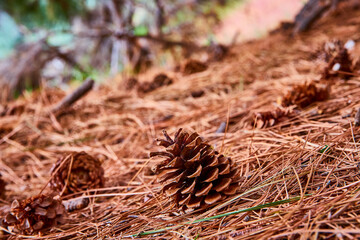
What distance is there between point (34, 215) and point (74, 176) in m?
0.19

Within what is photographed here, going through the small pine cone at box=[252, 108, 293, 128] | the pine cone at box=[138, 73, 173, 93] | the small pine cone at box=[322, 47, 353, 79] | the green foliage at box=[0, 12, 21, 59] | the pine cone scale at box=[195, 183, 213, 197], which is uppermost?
the green foliage at box=[0, 12, 21, 59]

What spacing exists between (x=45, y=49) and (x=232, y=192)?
277cm

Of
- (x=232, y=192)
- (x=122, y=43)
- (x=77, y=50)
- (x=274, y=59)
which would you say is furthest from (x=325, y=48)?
(x=77, y=50)

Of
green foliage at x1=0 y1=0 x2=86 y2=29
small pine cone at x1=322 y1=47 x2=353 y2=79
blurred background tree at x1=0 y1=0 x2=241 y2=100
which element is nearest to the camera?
small pine cone at x1=322 y1=47 x2=353 y2=79

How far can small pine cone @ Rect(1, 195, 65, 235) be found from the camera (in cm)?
74

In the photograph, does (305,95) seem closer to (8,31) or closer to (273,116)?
(273,116)

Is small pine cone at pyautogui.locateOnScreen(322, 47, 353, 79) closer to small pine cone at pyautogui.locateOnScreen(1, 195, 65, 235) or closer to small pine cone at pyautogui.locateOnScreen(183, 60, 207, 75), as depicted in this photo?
small pine cone at pyautogui.locateOnScreen(183, 60, 207, 75)

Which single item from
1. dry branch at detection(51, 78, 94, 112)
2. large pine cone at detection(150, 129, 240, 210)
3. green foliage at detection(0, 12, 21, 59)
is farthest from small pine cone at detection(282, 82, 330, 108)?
green foliage at detection(0, 12, 21, 59)

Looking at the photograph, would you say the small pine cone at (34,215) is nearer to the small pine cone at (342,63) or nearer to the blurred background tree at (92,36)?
the small pine cone at (342,63)

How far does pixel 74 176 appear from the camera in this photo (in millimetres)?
924

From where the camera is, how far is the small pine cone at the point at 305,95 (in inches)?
41.8

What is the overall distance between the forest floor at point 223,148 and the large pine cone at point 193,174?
0.04m

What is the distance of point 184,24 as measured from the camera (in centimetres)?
357

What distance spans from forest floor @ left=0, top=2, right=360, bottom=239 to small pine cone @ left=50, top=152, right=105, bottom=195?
0.14ft
